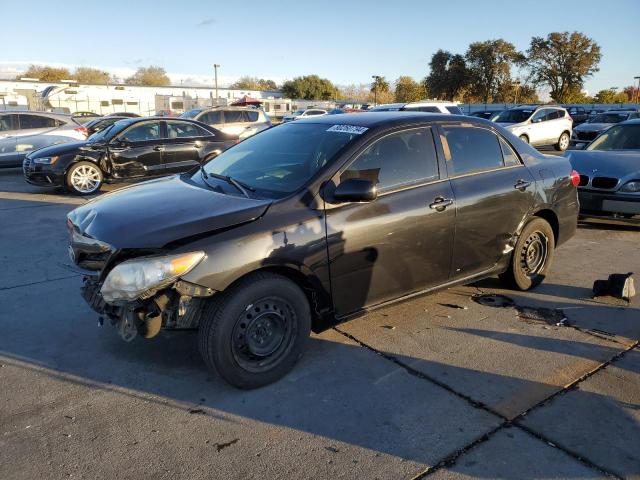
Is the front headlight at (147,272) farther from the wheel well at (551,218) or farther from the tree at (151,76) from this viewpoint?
the tree at (151,76)

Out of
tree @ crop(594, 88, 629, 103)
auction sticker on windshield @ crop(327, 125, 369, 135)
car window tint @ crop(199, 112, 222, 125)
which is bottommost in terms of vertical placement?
auction sticker on windshield @ crop(327, 125, 369, 135)

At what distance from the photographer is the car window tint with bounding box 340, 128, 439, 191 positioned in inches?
143

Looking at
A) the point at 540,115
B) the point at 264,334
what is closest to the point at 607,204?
the point at 264,334

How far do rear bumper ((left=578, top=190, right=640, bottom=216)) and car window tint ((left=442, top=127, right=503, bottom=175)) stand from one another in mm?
3450

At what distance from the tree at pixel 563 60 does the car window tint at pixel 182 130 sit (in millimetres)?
55744

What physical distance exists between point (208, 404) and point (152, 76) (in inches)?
4031

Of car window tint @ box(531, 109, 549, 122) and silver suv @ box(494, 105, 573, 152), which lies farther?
car window tint @ box(531, 109, 549, 122)

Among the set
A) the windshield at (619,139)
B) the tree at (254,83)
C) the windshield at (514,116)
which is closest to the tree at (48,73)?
the tree at (254,83)

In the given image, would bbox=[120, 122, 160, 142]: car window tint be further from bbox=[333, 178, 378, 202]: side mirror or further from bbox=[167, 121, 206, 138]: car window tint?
bbox=[333, 178, 378, 202]: side mirror

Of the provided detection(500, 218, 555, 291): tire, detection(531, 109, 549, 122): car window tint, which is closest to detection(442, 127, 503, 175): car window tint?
detection(500, 218, 555, 291): tire

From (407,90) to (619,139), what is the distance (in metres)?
69.4

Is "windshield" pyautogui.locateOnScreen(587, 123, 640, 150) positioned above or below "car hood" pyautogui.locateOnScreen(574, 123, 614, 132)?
below

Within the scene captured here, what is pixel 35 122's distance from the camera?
1338 cm

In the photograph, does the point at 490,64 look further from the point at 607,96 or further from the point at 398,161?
the point at 398,161
